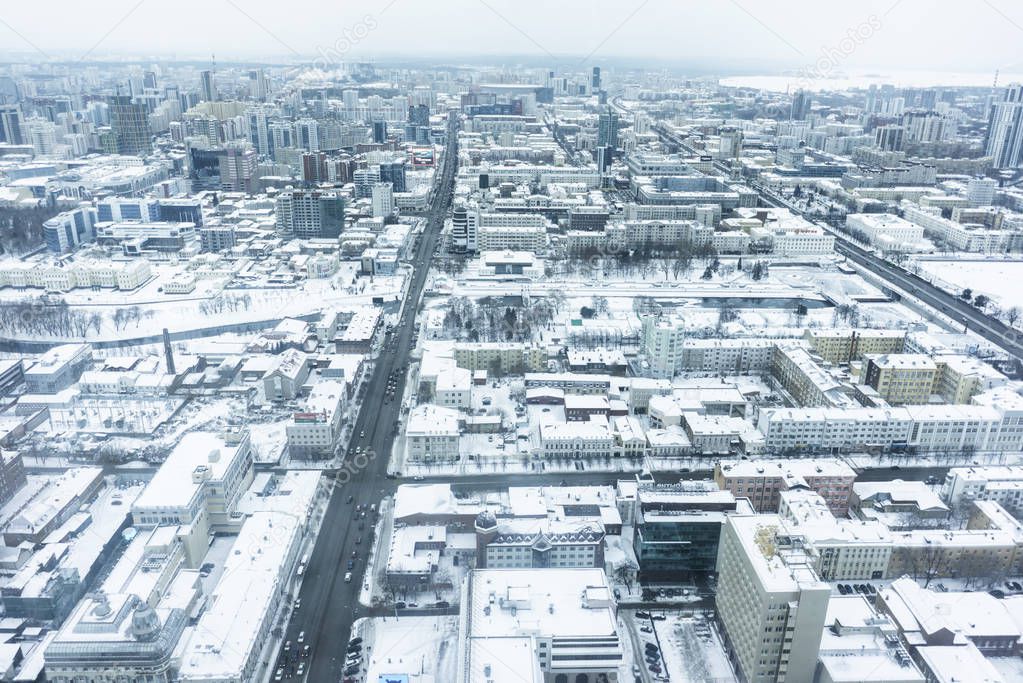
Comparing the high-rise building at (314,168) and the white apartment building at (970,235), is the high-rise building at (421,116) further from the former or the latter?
the white apartment building at (970,235)

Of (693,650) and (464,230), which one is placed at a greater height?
(464,230)

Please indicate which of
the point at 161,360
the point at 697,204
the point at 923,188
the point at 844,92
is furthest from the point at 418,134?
the point at 844,92

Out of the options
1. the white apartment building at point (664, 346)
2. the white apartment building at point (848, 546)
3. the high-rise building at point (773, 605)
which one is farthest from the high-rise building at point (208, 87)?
the high-rise building at point (773, 605)

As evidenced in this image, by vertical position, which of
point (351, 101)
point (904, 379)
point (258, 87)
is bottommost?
point (904, 379)

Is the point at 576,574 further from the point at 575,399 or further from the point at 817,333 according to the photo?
the point at 817,333

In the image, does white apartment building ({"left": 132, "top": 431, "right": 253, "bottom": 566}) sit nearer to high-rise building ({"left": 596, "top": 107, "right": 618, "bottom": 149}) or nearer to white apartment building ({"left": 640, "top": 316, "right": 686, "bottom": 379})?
white apartment building ({"left": 640, "top": 316, "right": 686, "bottom": 379})

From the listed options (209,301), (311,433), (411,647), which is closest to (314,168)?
(209,301)

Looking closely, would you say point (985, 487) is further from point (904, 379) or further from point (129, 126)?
point (129, 126)

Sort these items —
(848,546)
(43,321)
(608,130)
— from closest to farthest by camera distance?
(848,546) → (43,321) → (608,130)
